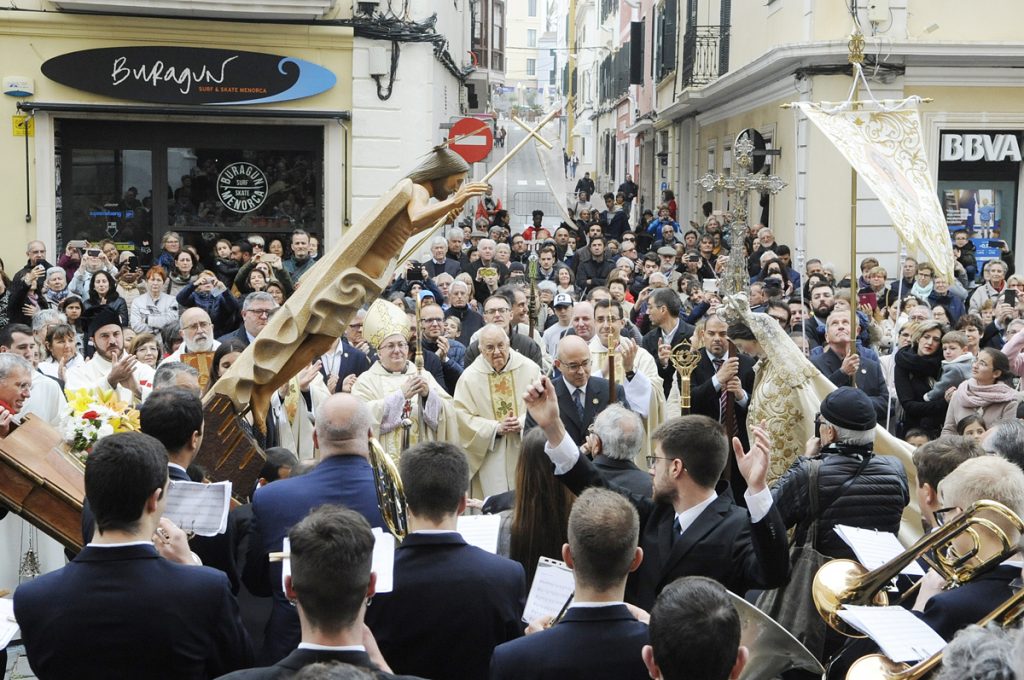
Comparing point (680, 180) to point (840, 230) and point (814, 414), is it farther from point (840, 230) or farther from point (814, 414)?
point (814, 414)

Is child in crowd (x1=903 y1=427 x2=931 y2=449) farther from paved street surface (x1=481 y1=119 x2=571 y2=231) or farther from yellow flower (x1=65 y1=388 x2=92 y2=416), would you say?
paved street surface (x1=481 y1=119 x2=571 y2=231)

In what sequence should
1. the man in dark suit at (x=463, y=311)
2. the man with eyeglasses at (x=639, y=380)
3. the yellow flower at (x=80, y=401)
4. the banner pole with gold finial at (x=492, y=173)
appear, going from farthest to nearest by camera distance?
1. the man in dark suit at (x=463, y=311)
2. the man with eyeglasses at (x=639, y=380)
3. the banner pole with gold finial at (x=492, y=173)
4. the yellow flower at (x=80, y=401)

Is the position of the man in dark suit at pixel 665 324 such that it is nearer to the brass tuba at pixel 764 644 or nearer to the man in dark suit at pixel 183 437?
the man in dark suit at pixel 183 437

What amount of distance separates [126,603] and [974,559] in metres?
2.61

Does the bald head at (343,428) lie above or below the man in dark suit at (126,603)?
above

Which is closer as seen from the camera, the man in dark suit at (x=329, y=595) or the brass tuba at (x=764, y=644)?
the man in dark suit at (x=329, y=595)

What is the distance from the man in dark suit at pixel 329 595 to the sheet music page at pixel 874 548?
6.19ft

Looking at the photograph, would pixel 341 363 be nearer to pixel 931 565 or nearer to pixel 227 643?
pixel 227 643

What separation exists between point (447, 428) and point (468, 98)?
19.1 m

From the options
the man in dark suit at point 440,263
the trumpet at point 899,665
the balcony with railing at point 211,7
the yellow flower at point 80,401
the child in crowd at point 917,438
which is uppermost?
the balcony with railing at point 211,7

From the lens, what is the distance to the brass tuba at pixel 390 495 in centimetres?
455

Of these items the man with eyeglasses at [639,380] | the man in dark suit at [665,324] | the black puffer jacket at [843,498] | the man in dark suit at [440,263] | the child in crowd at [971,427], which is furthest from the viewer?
the man in dark suit at [440,263]

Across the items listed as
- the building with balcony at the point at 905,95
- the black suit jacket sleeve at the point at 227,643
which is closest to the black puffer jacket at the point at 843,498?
the black suit jacket sleeve at the point at 227,643

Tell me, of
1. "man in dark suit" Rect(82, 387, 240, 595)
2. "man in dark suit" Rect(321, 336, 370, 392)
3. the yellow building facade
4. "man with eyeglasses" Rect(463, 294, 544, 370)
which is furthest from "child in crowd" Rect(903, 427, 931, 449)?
the yellow building facade
